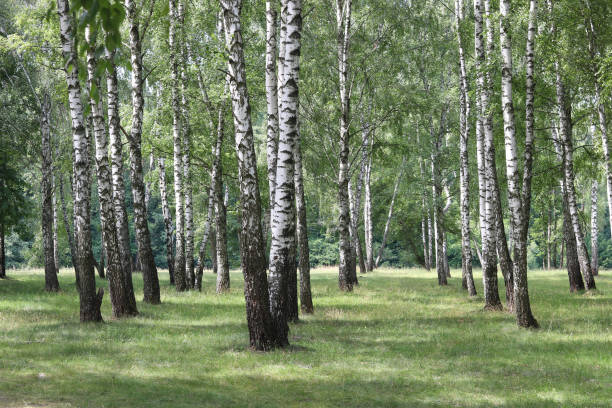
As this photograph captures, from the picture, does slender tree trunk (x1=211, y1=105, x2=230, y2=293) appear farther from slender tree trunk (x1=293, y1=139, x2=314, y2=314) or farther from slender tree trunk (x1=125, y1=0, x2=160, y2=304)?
slender tree trunk (x1=293, y1=139, x2=314, y2=314)

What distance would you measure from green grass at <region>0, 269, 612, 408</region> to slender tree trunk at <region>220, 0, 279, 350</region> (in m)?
0.56

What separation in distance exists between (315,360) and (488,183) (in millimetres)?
8237

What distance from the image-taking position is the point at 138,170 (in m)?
17.4

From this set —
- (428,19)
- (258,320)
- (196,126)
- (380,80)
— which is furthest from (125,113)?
(258,320)

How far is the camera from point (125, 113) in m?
27.5

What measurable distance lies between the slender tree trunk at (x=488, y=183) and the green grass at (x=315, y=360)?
796 millimetres

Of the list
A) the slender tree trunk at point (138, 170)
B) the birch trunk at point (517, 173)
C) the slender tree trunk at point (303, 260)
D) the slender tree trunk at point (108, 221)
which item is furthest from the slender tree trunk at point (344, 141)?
the slender tree trunk at point (108, 221)

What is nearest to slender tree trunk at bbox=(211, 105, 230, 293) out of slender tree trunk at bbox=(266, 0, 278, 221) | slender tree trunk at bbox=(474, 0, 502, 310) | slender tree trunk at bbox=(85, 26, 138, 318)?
slender tree trunk at bbox=(85, 26, 138, 318)

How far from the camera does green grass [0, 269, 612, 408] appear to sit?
8133 millimetres

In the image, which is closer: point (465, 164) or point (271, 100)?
point (271, 100)

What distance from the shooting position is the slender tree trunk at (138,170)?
17.3 meters

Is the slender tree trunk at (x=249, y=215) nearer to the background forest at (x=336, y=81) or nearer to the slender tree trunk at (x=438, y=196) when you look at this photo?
the background forest at (x=336, y=81)

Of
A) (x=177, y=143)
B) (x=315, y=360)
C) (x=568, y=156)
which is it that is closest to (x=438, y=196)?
(x=568, y=156)

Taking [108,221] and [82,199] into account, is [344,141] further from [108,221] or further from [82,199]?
[82,199]
